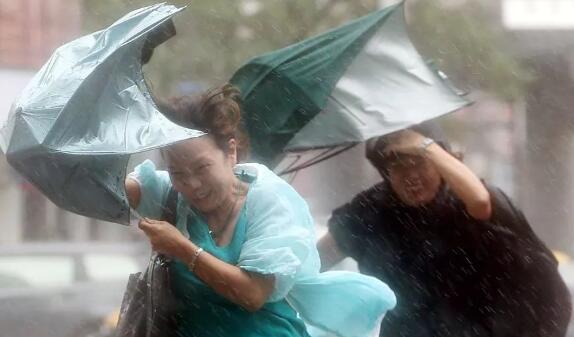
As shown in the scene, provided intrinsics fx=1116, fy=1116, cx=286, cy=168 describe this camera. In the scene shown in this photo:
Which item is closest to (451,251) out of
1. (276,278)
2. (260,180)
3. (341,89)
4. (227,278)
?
(341,89)

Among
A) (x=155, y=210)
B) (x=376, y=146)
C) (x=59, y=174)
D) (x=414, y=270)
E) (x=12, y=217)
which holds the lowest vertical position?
(x=12, y=217)

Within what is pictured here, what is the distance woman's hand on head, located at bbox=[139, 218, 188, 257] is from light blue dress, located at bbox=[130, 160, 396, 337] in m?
0.10

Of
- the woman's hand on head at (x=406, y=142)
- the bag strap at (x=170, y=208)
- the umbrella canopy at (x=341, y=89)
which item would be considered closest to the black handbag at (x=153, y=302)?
the bag strap at (x=170, y=208)

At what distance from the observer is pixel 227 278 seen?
2.46 m

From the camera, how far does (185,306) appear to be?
2615 mm

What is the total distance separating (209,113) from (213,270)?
1.39 feet

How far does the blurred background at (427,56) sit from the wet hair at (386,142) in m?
0.45

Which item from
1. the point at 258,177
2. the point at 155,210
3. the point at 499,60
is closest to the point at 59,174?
the point at 155,210

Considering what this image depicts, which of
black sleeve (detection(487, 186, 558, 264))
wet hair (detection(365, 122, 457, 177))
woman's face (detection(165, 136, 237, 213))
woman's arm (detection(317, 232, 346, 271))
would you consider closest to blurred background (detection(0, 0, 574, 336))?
woman's arm (detection(317, 232, 346, 271))

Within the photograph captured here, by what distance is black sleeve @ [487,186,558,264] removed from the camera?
3.30 metres

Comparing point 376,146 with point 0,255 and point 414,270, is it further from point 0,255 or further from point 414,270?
point 0,255

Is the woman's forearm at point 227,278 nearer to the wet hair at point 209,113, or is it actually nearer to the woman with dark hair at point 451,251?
the wet hair at point 209,113

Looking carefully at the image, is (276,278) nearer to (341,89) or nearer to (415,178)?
(415,178)

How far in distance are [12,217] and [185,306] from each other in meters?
15.9
